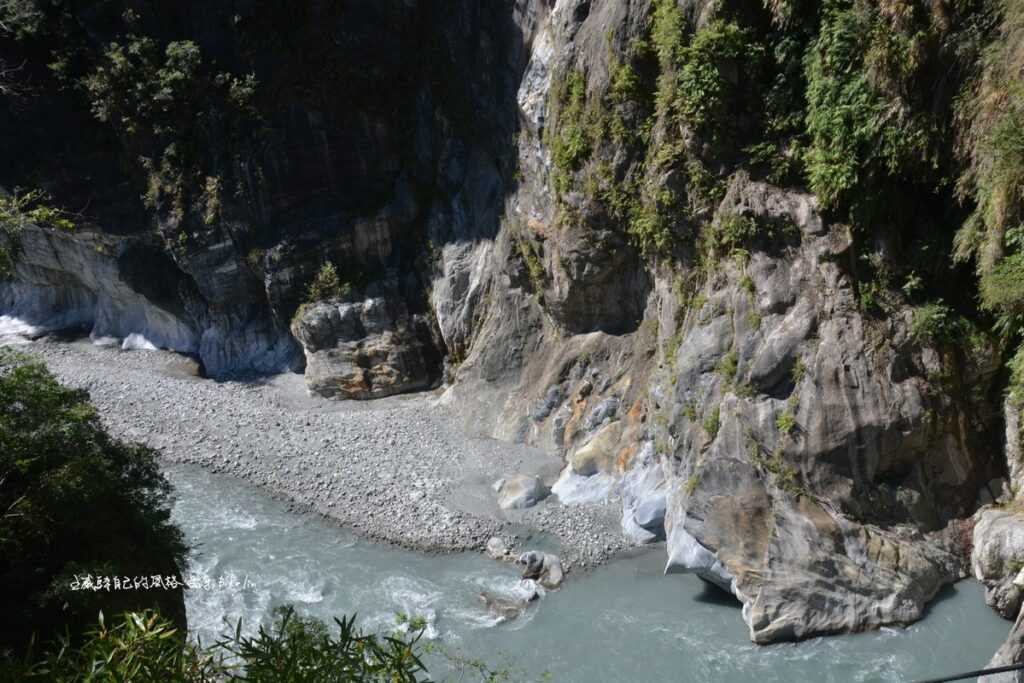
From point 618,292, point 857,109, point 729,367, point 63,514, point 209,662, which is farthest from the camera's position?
point 618,292

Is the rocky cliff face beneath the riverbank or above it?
above

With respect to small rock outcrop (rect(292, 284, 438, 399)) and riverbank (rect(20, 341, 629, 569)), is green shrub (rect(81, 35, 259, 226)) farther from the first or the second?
riverbank (rect(20, 341, 629, 569))

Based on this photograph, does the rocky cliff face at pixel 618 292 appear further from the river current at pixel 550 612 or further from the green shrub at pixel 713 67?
the river current at pixel 550 612

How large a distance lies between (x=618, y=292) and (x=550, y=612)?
7.26m

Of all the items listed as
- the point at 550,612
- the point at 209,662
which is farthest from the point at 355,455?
the point at 209,662

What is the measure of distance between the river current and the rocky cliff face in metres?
0.49

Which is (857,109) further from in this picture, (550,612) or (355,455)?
(355,455)

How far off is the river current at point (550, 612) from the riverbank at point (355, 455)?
0.66 meters

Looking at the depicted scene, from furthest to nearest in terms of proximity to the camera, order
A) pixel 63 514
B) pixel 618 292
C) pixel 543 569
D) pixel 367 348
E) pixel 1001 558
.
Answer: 1. pixel 367 348
2. pixel 618 292
3. pixel 543 569
4. pixel 1001 558
5. pixel 63 514

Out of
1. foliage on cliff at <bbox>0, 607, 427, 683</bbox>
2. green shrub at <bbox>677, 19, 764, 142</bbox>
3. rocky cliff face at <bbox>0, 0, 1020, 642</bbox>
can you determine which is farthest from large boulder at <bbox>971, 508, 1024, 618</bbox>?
foliage on cliff at <bbox>0, 607, 427, 683</bbox>

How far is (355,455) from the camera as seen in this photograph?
61.8 ft

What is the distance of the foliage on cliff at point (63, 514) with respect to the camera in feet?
26.4

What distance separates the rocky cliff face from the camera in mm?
12648

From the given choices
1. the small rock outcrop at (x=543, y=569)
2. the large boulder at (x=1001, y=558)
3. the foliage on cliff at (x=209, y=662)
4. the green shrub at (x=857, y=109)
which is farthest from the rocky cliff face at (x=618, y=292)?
the foliage on cliff at (x=209, y=662)
